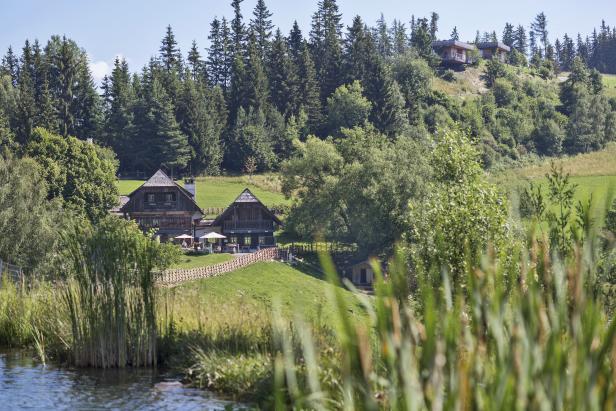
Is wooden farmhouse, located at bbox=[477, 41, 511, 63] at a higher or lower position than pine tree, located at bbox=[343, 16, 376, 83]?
higher

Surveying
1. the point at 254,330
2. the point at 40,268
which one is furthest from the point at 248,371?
the point at 40,268

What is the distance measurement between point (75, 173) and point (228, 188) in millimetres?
30141

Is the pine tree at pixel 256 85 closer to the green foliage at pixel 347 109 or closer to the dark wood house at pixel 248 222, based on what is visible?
the green foliage at pixel 347 109

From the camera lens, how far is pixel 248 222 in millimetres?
89312

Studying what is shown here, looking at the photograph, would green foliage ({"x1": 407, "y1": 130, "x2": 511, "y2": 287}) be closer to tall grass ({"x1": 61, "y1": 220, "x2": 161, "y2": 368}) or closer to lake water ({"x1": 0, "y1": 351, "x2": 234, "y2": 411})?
tall grass ({"x1": 61, "y1": 220, "x2": 161, "y2": 368})

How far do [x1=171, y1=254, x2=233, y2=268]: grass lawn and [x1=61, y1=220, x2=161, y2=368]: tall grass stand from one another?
5174 cm

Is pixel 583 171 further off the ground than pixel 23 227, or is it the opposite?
pixel 583 171

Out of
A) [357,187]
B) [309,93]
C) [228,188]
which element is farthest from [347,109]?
[357,187]

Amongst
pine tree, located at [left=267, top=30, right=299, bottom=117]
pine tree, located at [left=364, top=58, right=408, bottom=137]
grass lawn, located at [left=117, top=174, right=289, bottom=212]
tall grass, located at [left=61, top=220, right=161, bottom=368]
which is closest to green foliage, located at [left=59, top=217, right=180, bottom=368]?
tall grass, located at [left=61, top=220, right=161, bottom=368]

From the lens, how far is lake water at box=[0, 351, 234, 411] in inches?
638

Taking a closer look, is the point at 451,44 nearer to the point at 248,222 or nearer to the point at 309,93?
the point at 309,93

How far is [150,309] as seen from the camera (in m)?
18.4

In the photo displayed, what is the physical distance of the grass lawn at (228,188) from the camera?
106625mm

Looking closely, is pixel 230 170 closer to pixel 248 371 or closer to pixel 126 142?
pixel 126 142
